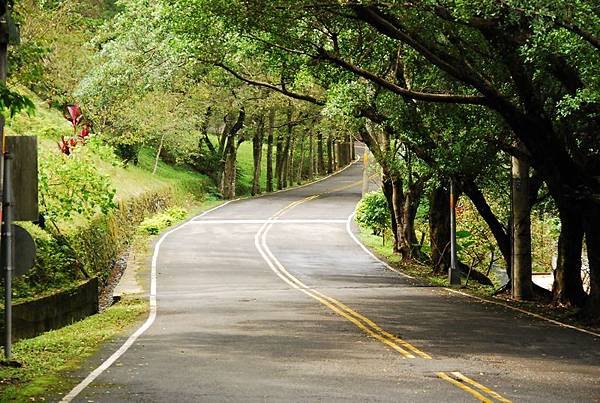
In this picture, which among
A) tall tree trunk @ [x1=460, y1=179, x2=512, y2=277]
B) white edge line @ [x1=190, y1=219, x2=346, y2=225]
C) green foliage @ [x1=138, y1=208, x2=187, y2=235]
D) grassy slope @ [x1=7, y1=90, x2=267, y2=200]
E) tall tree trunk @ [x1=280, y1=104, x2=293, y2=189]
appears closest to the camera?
grassy slope @ [x1=7, y1=90, x2=267, y2=200]

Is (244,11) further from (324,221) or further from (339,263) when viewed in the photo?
(324,221)

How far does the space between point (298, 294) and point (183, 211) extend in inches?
1091

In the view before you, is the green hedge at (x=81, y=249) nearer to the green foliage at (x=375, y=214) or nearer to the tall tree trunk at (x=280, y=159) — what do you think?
the green foliage at (x=375, y=214)

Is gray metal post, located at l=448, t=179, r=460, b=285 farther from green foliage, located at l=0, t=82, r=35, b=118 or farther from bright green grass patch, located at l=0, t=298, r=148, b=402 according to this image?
green foliage, located at l=0, t=82, r=35, b=118

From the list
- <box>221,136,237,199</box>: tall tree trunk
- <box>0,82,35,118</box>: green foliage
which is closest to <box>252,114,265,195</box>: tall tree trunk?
<box>221,136,237,199</box>: tall tree trunk

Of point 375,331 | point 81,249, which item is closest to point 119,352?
point 375,331

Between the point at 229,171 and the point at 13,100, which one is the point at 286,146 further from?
the point at 13,100

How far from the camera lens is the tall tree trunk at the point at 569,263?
22.0 meters

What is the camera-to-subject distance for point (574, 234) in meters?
22.2

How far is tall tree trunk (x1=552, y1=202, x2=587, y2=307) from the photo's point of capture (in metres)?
22.0

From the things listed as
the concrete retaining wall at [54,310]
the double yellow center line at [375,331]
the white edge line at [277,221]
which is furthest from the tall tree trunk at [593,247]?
the white edge line at [277,221]

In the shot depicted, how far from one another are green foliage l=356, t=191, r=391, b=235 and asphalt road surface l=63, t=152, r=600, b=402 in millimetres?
12291

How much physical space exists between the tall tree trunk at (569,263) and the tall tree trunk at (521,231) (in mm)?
1358

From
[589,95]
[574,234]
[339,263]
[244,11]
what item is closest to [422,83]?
[574,234]
